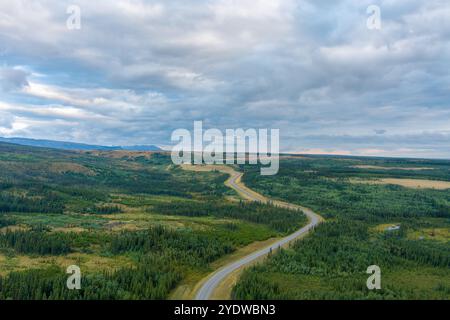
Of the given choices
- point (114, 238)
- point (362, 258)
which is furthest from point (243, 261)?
point (114, 238)

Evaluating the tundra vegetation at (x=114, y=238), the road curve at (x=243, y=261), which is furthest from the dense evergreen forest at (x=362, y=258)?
the tundra vegetation at (x=114, y=238)

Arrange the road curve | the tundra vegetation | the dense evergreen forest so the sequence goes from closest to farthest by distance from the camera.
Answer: the tundra vegetation < the dense evergreen forest < the road curve

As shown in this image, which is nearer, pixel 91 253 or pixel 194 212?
pixel 91 253

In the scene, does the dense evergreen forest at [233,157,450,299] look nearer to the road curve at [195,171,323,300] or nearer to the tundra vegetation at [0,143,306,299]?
the road curve at [195,171,323,300]

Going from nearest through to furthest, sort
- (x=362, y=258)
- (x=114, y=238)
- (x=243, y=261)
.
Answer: (x=243, y=261), (x=362, y=258), (x=114, y=238)

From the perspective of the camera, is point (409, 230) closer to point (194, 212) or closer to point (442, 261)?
point (442, 261)

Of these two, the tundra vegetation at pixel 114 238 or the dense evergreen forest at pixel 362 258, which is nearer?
the tundra vegetation at pixel 114 238

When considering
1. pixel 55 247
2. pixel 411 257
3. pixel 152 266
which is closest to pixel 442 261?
pixel 411 257

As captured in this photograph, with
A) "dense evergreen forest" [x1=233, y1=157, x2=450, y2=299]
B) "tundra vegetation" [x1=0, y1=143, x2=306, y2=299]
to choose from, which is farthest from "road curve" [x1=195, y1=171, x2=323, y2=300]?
"dense evergreen forest" [x1=233, y1=157, x2=450, y2=299]

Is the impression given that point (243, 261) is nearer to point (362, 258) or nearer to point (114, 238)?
point (362, 258)

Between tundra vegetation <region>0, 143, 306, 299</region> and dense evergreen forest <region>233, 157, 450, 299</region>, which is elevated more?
tundra vegetation <region>0, 143, 306, 299</region>

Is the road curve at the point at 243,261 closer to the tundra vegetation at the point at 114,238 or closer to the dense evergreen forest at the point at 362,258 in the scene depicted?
the tundra vegetation at the point at 114,238
